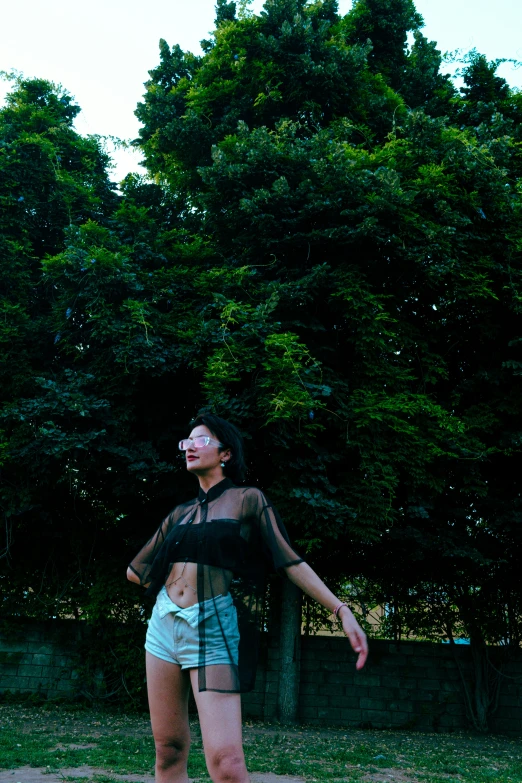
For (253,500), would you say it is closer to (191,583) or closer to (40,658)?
(191,583)

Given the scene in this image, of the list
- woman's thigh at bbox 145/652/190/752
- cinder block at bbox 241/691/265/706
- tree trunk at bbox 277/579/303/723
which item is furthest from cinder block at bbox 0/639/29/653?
woman's thigh at bbox 145/652/190/752

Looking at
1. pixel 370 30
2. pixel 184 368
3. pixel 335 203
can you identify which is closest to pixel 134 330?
pixel 184 368

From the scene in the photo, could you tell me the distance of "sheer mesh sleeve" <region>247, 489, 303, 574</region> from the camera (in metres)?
2.70

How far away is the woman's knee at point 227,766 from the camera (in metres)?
2.39

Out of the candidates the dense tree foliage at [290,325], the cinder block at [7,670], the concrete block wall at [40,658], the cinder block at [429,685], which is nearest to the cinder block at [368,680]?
the cinder block at [429,685]

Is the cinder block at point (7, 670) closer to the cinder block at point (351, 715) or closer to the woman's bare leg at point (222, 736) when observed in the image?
the cinder block at point (351, 715)

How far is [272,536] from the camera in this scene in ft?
9.00

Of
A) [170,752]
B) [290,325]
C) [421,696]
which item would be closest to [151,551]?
[170,752]

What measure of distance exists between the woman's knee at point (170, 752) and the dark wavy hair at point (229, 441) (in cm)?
99

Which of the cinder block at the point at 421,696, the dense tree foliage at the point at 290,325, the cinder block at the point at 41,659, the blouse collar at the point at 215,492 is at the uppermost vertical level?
the dense tree foliage at the point at 290,325

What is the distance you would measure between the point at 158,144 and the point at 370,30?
393 centimetres

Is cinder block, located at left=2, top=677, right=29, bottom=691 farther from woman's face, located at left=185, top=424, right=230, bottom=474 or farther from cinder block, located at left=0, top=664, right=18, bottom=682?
woman's face, located at left=185, top=424, right=230, bottom=474

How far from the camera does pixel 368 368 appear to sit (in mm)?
9141

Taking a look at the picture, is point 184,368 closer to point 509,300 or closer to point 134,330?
point 134,330
